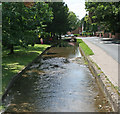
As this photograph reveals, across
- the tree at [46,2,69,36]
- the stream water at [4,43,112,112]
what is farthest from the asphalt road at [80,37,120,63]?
the tree at [46,2,69,36]

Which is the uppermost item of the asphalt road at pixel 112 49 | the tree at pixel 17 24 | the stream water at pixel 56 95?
the tree at pixel 17 24

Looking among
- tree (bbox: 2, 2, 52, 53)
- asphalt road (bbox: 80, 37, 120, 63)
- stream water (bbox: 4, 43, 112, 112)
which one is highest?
tree (bbox: 2, 2, 52, 53)

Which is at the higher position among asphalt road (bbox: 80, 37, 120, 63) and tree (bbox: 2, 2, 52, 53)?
tree (bbox: 2, 2, 52, 53)

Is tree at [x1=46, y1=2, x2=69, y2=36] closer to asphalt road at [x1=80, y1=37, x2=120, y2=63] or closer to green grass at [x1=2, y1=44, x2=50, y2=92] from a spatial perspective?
asphalt road at [x1=80, y1=37, x2=120, y2=63]

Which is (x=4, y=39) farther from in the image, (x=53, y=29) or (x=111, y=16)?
(x=111, y=16)

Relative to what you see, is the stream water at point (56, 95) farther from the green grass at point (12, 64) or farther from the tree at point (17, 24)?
the tree at point (17, 24)

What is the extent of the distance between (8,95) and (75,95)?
1976 millimetres

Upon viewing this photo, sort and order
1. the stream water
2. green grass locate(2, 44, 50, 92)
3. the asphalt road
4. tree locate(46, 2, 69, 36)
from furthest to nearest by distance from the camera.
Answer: tree locate(46, 2, 69, 36)
the asphalt road
green grass locate(2, 44, 50, 92)
the stream water

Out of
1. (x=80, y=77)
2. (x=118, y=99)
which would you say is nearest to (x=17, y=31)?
(x=80, y=77)

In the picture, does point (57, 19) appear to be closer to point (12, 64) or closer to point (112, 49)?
point (112, 49)

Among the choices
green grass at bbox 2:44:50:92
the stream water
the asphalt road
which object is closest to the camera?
the stream water

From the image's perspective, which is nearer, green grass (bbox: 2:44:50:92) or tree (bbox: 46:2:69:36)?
green grass (bbox: 2:44:50:92)

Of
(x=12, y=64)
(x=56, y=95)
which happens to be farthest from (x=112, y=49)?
(x=56, y=95)

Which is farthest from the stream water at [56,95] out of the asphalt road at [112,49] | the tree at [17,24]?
the asphalt road at [112,49]
